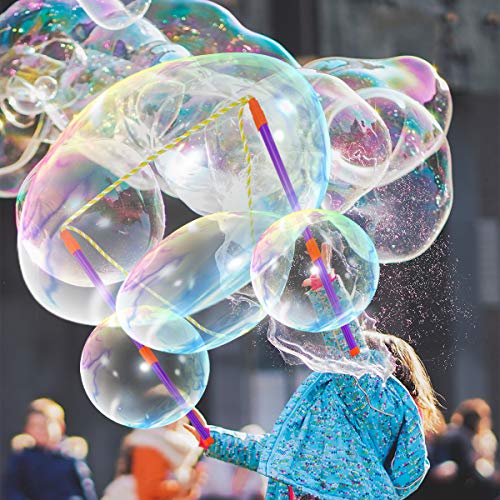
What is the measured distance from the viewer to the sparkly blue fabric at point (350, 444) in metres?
2.57

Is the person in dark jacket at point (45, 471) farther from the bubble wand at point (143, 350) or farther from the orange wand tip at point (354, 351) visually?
the orange wand tip at point (354, 351)

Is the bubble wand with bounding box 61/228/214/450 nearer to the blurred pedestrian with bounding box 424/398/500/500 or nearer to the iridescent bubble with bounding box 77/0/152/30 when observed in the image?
the iridescent bubble with bounding box 77/0/152/30

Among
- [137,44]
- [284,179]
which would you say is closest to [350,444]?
[284,179]

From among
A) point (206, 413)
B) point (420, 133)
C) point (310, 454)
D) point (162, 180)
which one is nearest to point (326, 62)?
point (420, 133)

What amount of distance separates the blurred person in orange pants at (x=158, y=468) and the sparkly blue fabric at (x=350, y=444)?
6.17 ft

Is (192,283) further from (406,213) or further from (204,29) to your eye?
(204,29)

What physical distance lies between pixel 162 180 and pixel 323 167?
519 mm

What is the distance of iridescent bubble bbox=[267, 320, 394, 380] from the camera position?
2545mm

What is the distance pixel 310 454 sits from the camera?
8.59 ft

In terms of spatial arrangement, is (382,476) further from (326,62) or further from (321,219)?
(326,62)

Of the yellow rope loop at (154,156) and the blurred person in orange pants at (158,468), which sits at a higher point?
the yellow rope loop at (154,156)

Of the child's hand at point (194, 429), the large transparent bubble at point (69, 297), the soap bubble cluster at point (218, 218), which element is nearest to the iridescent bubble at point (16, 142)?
the soap bubble cluster at point (218, 218)

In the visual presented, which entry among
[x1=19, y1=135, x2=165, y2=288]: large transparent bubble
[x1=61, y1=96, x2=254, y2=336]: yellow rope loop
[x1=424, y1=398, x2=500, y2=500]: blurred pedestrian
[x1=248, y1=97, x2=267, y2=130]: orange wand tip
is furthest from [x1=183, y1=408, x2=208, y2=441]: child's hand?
[x1=424, y1=398, x2=500, y2=500]: blurred pedestrian

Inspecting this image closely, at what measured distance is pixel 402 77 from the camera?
136 inches
